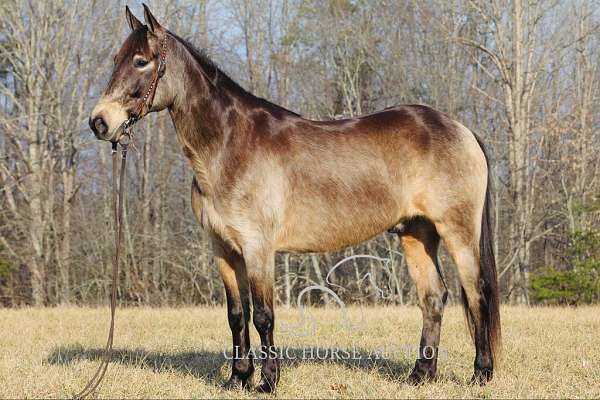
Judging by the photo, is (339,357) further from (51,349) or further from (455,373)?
(51,349)

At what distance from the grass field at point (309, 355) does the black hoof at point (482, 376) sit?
9 cm

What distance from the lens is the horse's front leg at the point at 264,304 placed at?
4.47 m

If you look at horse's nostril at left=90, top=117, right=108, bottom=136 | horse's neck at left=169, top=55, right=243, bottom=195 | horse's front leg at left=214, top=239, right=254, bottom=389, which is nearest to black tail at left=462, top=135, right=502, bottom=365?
horse's front leg at left=214, top=239, right=254, bottom=389

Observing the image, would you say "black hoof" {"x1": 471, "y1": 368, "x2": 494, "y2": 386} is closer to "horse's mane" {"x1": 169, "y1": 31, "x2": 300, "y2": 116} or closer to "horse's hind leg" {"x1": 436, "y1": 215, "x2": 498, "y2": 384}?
"horse's hind leg" {"x1": 436, "y1": 215, "x2": 498, "y2": 384}

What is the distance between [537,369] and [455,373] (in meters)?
0.76

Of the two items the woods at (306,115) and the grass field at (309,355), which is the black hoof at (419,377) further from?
the woods at (306,115)

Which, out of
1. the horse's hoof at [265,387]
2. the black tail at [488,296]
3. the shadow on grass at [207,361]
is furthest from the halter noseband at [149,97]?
the black tail at [488,296]

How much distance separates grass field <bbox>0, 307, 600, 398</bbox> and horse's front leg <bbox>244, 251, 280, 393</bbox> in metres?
0.15

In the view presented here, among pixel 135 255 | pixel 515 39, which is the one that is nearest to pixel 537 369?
pixel 515 39

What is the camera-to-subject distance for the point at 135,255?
17.8m

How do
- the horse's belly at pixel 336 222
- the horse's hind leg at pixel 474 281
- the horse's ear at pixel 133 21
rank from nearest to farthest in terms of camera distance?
the horse's ear at pixel 133 21
the horse's belly at pixel 336 222
the horse's hind leg at pixel 474 281

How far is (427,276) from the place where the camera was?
550 centimetres

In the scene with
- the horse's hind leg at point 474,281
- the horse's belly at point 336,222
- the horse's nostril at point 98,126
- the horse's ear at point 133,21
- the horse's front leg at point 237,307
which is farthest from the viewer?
the horse's hind leg at point 474,281

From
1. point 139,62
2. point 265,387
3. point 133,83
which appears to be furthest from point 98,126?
point 265,387
